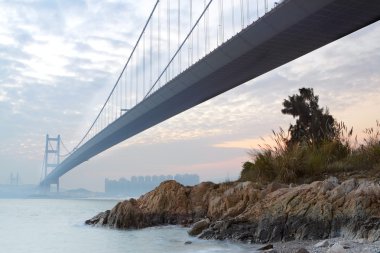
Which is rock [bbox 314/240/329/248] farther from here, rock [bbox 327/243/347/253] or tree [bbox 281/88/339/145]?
tree [bbox 281/88/339/145]

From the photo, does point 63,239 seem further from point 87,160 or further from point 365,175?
point 87,160

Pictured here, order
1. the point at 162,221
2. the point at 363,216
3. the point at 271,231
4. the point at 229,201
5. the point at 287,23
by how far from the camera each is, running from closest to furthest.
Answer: the point at 363,216
the point at 271,231
the point at 229,201
the point at 162,221
the point at 287,23

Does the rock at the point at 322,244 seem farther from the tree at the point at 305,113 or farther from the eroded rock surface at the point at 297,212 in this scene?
the tree at the point at 305,113

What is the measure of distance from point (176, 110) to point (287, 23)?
15.7 m

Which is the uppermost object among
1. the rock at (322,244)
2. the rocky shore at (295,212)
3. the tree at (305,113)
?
Result: the tree at (305,113)

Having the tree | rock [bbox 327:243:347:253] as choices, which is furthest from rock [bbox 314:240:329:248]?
the tree

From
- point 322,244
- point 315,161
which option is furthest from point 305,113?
point 322,244

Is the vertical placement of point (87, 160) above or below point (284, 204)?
above

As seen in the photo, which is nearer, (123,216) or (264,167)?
(264,167)

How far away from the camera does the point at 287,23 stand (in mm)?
21703

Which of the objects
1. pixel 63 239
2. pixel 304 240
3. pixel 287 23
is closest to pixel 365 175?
pixel 304 240

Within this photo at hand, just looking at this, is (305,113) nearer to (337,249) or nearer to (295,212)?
(295,212)

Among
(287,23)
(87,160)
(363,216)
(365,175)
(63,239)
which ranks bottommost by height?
(63,239)

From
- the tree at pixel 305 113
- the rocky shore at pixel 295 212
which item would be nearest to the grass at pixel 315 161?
the rocky shore at pixel 295 212
